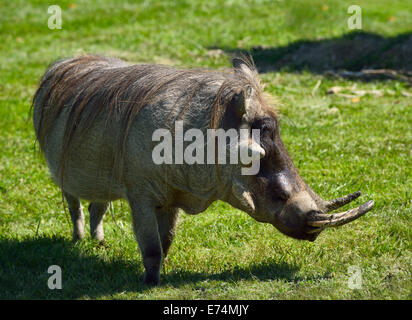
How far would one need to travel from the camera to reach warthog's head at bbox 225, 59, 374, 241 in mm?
4418

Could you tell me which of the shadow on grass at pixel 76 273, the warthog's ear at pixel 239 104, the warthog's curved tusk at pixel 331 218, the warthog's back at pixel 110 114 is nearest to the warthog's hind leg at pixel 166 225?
the shadow on grass at pixel 76 273

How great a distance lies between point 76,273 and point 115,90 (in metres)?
1.55

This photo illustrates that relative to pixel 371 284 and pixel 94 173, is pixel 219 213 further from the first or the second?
pixel 371 284

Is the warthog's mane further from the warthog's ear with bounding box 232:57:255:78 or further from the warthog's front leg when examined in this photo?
the warthog's front leg

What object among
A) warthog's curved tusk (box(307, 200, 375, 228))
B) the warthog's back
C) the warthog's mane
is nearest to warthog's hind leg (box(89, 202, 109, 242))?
the warthog's back

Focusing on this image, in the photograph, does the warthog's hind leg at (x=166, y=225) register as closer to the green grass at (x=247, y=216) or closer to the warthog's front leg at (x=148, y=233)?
the green grass at (x=247, y=216)

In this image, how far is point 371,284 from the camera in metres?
4.39

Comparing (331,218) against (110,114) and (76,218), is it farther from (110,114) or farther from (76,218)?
(76,218)

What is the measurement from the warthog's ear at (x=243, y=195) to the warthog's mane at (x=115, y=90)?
0.45m

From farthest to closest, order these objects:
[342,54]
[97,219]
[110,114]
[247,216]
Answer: [342,54] < [247,216] < [97,219] < [110,114]

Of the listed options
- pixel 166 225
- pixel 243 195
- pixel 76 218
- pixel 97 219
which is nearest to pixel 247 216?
pixel 166 225

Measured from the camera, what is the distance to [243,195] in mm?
4441

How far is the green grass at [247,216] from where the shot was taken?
4719mm
